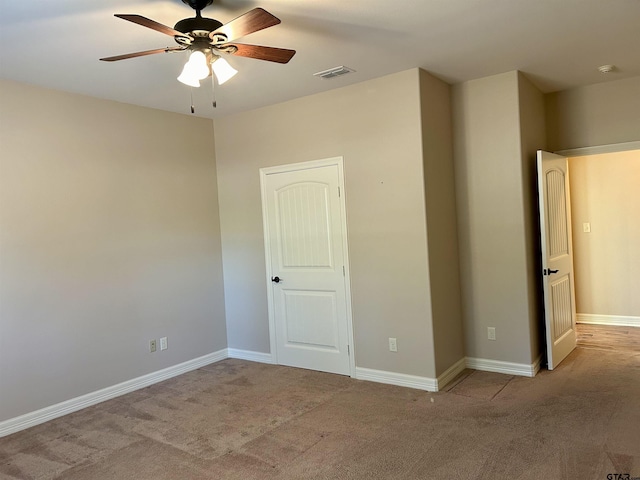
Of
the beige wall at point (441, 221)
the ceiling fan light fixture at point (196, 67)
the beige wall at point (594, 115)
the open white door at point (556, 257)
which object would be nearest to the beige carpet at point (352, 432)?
the open white door at point (556, 257)

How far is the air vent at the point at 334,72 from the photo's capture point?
368cm

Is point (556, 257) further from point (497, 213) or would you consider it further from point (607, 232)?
point (607, 232)

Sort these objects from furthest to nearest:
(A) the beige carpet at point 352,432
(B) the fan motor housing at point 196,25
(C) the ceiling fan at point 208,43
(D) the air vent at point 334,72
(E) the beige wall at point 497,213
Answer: (E) the beige wall at point 497,213
(D) the air vent at point 334,72
(A) the beige carpet at point 352,432
(B) the fan motor housing at point 196,25
(C) the ceiling fan at point 208,43

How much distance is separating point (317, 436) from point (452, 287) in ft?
5.92

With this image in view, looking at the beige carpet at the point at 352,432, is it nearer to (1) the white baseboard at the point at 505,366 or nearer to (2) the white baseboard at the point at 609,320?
(1) the white baseboard at the point at 505,366

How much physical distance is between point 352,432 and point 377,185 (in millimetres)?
1943

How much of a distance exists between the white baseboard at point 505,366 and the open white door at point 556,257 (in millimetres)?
205

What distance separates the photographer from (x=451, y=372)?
161 inches

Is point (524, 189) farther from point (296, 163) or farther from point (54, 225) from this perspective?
point (54, 225)

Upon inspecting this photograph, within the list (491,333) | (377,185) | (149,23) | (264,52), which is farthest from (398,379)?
(149,23)

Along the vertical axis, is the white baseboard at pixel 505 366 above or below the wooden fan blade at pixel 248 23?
below

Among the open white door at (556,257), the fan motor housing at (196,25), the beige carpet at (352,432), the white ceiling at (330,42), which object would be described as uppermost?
the white ceiling at (330,42)

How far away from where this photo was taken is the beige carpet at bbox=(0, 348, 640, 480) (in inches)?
106

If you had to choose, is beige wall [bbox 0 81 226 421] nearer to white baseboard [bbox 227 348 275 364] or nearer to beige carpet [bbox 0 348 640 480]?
white baseboard [bbox 227 348 275 364]
